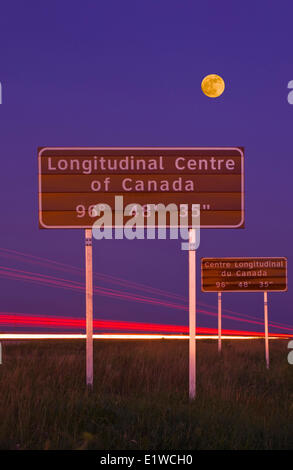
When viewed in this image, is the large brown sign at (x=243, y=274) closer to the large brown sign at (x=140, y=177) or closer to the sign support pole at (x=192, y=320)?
the large brown sign at (x=140, y=177)

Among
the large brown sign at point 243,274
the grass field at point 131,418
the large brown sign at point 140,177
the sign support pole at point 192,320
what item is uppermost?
the large brown sign at point 140,177

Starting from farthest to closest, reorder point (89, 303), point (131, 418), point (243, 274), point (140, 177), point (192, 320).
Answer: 1. point (243, 274)
2. point (140, 177)
3. point (89, 303)
4. point (192, 320)
5. point (131, 418)

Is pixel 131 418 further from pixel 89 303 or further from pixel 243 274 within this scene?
pixel 243 274

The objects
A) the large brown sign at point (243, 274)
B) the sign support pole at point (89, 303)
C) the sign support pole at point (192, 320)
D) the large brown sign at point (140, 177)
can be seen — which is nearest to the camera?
the sign support pole at point (192, 320)

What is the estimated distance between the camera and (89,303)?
33.5 ft

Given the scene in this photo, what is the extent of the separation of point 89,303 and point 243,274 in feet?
38.9

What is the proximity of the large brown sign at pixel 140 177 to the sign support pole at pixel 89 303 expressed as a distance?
743 millimetres

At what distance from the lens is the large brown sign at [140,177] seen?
34.6 ft

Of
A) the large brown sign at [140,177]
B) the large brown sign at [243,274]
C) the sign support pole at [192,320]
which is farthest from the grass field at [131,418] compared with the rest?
the large brown sign at [243,274]

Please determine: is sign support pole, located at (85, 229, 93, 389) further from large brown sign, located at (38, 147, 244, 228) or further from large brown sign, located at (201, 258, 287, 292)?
large brown sign, located at (201, 258, 287, 292)

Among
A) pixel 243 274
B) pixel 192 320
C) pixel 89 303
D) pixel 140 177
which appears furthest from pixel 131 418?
pixel 243 274

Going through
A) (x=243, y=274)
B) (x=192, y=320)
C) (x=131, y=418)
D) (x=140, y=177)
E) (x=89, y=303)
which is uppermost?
(x=140, y=177)

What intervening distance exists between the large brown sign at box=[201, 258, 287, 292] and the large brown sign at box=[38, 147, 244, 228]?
10480mm
